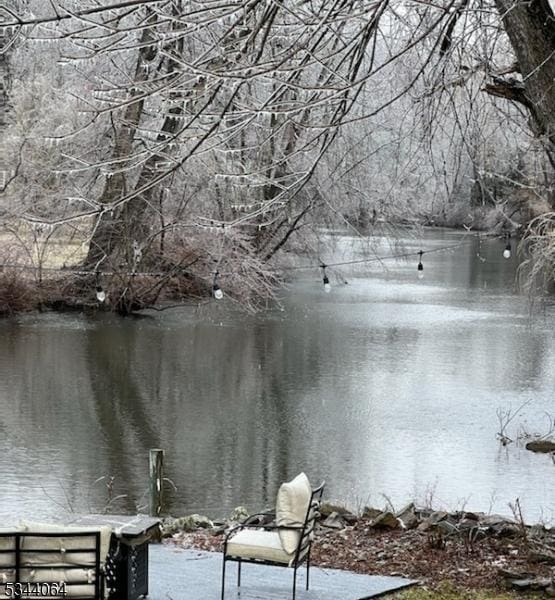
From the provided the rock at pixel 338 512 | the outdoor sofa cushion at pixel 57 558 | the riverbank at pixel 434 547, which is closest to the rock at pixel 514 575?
the riverbank at pixel 434 547

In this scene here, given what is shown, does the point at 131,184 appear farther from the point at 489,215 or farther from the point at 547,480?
the point at 547,480

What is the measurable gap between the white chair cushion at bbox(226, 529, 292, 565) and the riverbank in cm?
79

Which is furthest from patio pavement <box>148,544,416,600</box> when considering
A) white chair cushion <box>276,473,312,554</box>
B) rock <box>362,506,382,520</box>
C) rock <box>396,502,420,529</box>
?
rock <box>362,506,382,520</box>

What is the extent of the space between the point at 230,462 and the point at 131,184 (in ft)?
36.8

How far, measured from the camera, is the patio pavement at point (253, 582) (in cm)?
547

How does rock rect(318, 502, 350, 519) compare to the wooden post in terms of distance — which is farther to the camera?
the wooden post

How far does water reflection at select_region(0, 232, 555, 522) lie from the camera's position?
11.0 meters

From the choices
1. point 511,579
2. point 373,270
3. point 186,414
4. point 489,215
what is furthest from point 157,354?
point 489,215

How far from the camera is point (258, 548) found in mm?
5285

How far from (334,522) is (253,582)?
1.96 m

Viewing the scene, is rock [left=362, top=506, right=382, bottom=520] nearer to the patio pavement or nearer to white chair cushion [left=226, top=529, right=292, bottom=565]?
the patio pavement

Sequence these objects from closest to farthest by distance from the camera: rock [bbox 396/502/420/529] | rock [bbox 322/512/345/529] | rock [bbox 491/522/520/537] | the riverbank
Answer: the riverbank < rock [bbox 491/522/520/537] < rock [bbox 396/502/420/529] < rock [bbox 322/512/345/529]

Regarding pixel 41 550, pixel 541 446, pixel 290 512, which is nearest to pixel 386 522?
pixel 290 512

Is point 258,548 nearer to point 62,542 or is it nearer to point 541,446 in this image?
point 62,542
